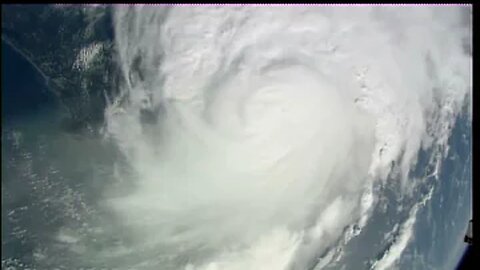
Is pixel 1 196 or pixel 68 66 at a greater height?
pixel 68 66

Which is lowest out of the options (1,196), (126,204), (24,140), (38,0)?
(38,0)

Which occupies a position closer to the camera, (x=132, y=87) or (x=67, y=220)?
(x=132, y=87)

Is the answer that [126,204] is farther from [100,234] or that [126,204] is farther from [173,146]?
[173,146]

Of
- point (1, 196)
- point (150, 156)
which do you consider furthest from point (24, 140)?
point (150, 156)

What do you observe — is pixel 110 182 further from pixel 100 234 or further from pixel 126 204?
pixel 100 234

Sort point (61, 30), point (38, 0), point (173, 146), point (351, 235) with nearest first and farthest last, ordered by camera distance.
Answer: point (38, 0), point (61, 30), point (173, 146), point (351, 235)
